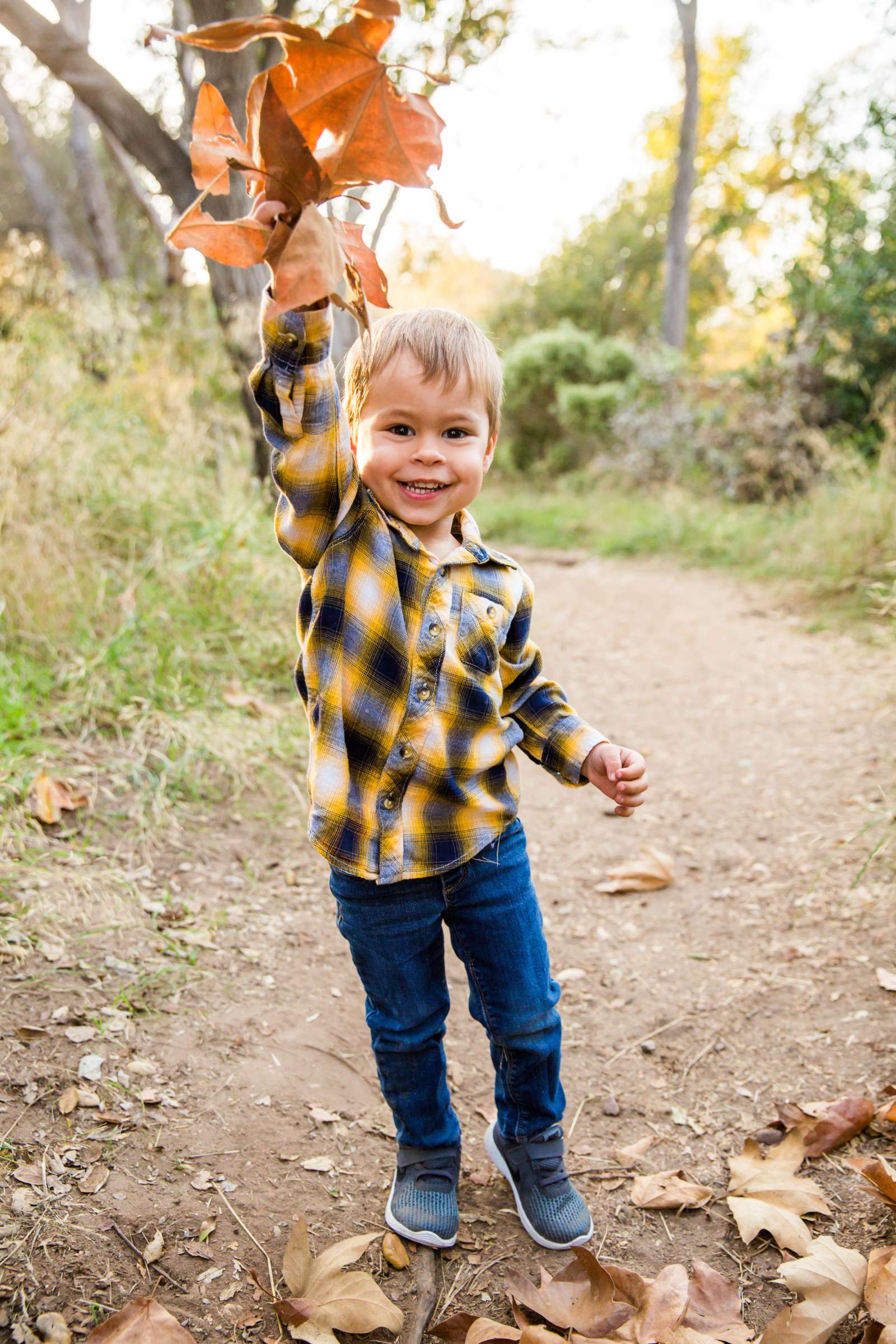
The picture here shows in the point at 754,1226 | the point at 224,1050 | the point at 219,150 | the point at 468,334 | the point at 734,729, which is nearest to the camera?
the point at 219,150

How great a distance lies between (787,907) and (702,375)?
8411mm

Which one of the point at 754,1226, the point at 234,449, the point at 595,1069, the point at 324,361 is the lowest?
the point at 595,1069

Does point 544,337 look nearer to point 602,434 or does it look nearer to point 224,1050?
point 602,434

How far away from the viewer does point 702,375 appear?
1010 centimetres

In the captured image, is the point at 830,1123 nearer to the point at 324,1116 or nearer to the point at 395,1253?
the point at 395,1253

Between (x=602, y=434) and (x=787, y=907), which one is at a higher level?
(x=602, y=434)

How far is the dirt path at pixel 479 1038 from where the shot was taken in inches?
62.2

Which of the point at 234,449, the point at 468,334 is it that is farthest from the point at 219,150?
the point at 234,449

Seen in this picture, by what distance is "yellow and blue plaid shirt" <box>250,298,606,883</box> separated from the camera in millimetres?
1472

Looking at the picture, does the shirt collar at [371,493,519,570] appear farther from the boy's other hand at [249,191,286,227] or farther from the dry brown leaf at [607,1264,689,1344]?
the dry brown leaf at [607,1264,689,1344]

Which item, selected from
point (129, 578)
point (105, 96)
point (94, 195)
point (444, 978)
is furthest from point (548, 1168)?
point (94, 195)

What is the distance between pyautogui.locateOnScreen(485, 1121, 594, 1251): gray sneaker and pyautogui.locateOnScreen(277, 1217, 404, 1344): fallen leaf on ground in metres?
0.31

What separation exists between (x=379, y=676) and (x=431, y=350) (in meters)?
0.52

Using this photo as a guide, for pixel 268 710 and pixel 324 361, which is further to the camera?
pixel 268 710
